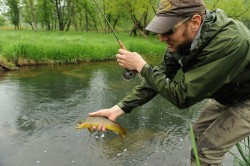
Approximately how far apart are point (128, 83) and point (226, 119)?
769 centimetres

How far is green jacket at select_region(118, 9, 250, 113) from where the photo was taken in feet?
7.38

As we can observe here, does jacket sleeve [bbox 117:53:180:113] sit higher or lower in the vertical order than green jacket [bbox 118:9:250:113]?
lower

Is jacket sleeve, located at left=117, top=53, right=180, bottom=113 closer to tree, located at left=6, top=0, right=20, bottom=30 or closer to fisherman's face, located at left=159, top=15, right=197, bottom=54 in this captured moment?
fisherman's face, located at left=159, top=15, right=197, bottom=54

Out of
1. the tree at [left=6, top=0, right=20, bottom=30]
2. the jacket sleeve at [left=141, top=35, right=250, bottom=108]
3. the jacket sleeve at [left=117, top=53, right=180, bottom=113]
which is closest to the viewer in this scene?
the jacket sleeve at [left=141, top=35, right=250, bottom=108]

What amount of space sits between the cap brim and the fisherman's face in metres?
0.06

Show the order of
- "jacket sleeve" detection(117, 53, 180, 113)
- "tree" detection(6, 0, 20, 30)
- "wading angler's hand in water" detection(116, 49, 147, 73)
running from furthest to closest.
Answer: "tree" detection(6, 0, 20, 30)
"jacket sleeve" detection(117, 53, 180, 113)
"wading angler's hand in water" detection(116, 49, 147, 73)

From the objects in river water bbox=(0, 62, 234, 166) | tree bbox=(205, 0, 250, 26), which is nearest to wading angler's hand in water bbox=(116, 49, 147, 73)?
river water bbox=(0, 62, 234, 166)

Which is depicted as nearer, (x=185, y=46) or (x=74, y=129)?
(x=185, y=46)

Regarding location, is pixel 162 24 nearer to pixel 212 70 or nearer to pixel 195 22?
pixel 195 22

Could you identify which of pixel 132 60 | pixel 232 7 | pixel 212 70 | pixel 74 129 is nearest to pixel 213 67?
pixel 212 70

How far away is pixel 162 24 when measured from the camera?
2.40 m

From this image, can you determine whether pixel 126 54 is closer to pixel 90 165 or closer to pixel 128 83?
pixel 90 165

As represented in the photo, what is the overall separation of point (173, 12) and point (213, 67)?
0.55 metres

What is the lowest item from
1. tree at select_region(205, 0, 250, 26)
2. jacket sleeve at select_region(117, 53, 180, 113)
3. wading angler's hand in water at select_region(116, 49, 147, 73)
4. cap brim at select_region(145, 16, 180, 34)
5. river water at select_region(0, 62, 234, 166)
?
river water at select_region(0, 62, 234, 166)
